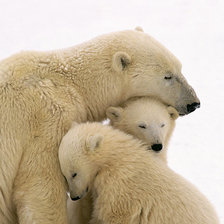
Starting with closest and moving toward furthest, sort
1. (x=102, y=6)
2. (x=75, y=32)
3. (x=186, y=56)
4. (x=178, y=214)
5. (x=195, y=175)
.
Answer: (x=178, y=214) → (x=195, y=175) → (x=186, y=56) → (x=75, y=32) → (x=102, y=6)

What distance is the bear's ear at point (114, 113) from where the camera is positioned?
15.7 ft

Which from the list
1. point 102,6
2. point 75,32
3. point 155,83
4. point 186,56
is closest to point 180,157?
point 155,83

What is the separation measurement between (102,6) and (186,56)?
2.97 m

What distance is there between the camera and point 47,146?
175 inches

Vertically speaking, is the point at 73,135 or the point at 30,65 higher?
the point at 30,65

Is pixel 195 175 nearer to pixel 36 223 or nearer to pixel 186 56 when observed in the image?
pixel 36 223

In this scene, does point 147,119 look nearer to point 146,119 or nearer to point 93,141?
point 146,119

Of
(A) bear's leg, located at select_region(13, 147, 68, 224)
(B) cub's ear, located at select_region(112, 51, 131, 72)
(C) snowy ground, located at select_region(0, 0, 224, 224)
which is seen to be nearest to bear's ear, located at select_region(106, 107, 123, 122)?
(B) cub's ear, located at select_region(112, 51, 131, 72)

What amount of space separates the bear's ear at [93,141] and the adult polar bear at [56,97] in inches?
7.7

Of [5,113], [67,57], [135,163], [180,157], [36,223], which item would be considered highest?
[67,57]

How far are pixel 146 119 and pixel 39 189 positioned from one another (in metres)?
1.02

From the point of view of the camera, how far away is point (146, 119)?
4719 millimetres

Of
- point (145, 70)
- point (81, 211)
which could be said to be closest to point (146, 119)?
point (145, 70)

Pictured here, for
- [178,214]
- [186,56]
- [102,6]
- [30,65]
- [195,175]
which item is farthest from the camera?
[102,6]
